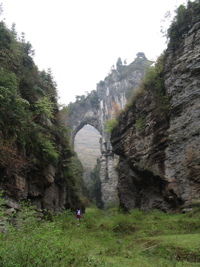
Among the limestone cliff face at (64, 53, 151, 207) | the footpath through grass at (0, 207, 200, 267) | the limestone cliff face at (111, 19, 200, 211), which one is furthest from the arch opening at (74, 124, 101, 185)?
the footpath through grass at (0, 207, 200, 267)

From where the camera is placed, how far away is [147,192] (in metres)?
14.5

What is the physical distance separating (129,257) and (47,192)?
8.63 metres

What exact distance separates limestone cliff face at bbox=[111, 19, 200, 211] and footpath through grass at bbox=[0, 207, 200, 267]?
2.14m

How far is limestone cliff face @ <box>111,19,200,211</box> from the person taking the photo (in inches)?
428

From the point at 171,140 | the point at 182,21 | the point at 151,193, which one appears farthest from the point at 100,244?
the point at 182,21

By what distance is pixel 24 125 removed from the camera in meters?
9.63

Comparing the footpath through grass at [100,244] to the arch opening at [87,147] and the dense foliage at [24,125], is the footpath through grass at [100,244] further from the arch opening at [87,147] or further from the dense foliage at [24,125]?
the arch opening at [87,147]

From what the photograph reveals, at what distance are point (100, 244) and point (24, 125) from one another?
584 centimetres

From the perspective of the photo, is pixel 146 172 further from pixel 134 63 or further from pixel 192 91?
pixel 134 63

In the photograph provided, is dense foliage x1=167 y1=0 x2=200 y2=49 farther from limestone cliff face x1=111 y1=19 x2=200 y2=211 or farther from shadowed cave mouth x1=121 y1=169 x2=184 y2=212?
shadowed cave mouth x1=121 y1=169 x2=184 y2=212

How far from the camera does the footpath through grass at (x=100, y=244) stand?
2764mm

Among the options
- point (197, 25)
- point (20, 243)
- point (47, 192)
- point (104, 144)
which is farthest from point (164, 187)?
point (104, 144)

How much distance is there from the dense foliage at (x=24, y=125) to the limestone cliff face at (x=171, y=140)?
539 cm

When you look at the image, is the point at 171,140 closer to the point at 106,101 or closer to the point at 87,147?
the point at 106,101
